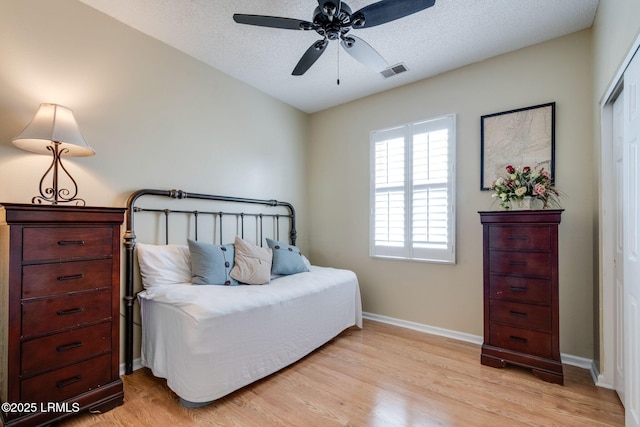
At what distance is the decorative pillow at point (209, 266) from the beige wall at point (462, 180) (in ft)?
5.57

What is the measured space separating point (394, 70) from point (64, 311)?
10.5ft

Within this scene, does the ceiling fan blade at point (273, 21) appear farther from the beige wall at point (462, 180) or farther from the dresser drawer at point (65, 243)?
the beige wall at point (462, 180)

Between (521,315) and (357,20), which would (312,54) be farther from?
(521,315)

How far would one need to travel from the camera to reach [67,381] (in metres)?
1.64

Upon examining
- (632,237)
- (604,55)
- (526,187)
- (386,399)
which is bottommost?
(386,399)

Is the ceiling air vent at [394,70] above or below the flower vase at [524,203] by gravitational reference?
above

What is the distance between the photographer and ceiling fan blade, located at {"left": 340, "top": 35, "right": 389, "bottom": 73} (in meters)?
1.90

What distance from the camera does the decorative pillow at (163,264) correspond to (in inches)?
87.7

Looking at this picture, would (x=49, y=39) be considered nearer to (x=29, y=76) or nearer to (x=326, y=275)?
(x=29, y=76)

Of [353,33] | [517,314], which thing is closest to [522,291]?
[517,314]

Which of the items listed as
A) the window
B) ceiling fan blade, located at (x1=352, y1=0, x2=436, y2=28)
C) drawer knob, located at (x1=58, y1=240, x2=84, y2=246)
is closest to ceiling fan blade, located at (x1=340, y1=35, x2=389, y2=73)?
ceiling fan blade, located at (x1=352, y1=0, x2=436, y2=28)

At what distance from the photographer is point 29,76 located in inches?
74.7

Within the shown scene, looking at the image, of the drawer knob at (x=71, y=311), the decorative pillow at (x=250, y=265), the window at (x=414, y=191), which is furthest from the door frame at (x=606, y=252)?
the drawer knob at (x=71, y=311)

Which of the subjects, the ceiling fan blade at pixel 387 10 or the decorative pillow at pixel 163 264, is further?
the decorative pillow at pixel 163 264
